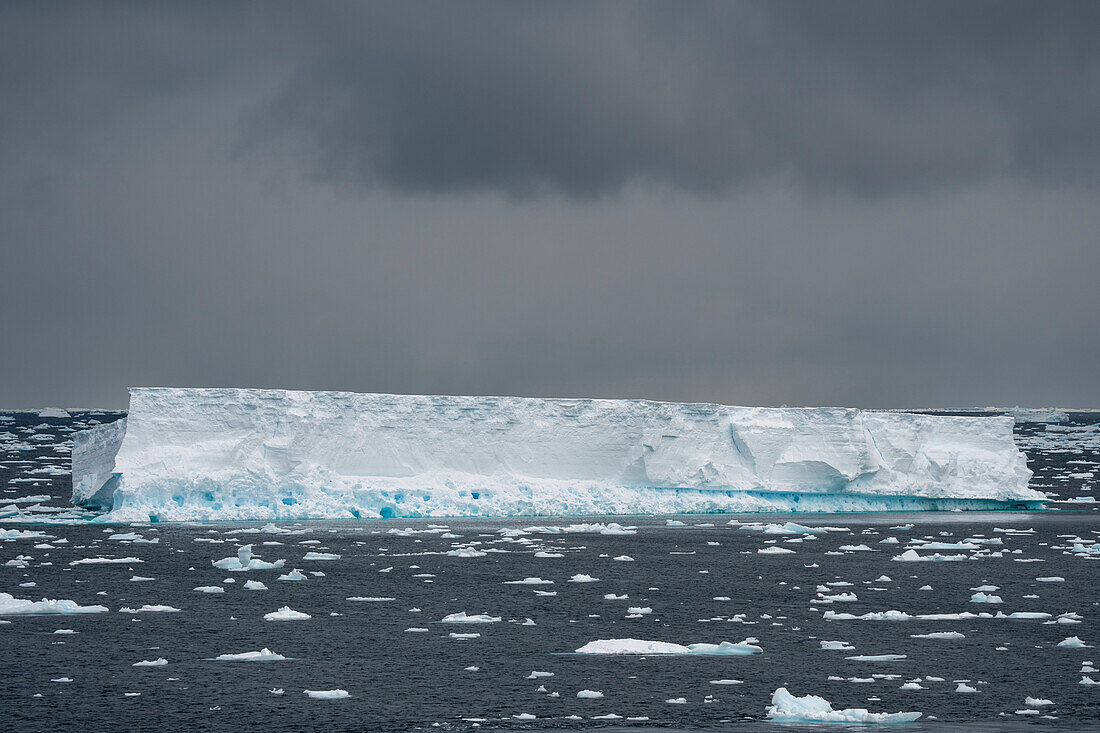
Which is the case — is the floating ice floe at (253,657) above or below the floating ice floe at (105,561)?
below

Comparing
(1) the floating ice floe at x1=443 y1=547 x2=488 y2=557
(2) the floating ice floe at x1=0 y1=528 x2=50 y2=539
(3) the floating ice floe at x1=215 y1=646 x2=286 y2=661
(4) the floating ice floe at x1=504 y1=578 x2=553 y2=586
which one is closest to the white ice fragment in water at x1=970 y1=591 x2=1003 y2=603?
(4) the floating ice floe at x1=504 y1=578 x2=553 y2=586

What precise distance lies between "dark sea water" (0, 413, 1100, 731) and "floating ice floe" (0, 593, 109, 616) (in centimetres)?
23

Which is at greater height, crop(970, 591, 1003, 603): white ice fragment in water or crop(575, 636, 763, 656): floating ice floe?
crop(970, 591, 1003, 603): white ice fragment in water

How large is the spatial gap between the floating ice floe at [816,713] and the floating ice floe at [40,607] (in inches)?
304

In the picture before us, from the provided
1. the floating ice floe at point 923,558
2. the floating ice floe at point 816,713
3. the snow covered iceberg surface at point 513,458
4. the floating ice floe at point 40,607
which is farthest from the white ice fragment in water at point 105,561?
the floating ice floe at point 816,713

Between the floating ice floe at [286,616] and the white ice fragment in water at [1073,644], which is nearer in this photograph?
the white ice fragment in water at [1073,644]

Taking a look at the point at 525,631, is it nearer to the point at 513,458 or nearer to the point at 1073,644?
the point at 1073,644

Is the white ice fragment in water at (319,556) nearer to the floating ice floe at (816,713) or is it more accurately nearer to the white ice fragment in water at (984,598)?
the white ice fragment in water at (984,598)

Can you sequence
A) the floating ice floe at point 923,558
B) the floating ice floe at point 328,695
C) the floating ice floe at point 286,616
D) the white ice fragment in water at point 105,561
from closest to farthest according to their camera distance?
1. the floating ice floe at point 328,695
2. the floating ice floe at point 286,616
3. the white ice fragment in water at point 105,561
4. the floating ice floe at point 923,558

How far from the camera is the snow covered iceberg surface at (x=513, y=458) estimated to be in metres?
23.2

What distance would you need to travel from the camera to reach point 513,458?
25578mm

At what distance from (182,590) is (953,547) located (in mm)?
11456

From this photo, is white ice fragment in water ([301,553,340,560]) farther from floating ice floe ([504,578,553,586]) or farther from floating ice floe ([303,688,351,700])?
floating ice floe ([303,688,351,700])

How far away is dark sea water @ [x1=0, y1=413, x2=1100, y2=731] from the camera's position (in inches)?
349
